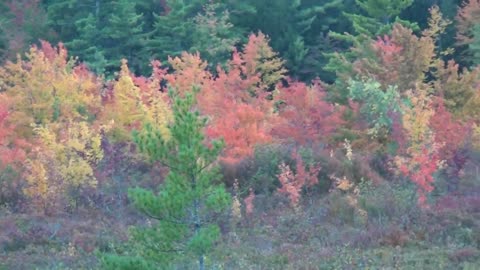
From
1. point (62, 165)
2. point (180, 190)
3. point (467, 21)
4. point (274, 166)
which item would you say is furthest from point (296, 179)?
point (467, 21)

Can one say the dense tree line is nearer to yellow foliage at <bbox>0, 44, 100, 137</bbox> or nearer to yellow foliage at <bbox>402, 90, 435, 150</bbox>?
yellow foliage at <bbox>0, 44, 100, 137</bbox>

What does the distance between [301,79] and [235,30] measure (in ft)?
15.2

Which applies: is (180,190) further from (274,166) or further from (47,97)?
(47,97)

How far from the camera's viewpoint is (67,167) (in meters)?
22.5

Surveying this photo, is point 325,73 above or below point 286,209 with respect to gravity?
above

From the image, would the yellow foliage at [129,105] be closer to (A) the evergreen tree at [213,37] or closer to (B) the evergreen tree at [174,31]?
(A) the evergreen tree at [213,37]

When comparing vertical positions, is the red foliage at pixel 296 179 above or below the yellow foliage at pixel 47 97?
below

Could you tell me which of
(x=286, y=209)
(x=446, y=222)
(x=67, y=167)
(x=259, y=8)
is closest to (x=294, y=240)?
(x=286, y=209)

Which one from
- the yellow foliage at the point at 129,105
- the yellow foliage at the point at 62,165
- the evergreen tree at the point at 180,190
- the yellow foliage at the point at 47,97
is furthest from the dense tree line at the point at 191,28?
the evergreen tree at the point at 180,190

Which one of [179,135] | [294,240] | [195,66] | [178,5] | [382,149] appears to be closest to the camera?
[179,135]

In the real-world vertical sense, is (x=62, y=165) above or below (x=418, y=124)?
below

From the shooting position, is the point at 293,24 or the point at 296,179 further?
the point at 293,24

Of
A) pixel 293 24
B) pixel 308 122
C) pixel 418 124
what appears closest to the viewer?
pixel 418 124

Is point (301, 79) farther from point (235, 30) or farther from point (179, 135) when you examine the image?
point (179, 135)
